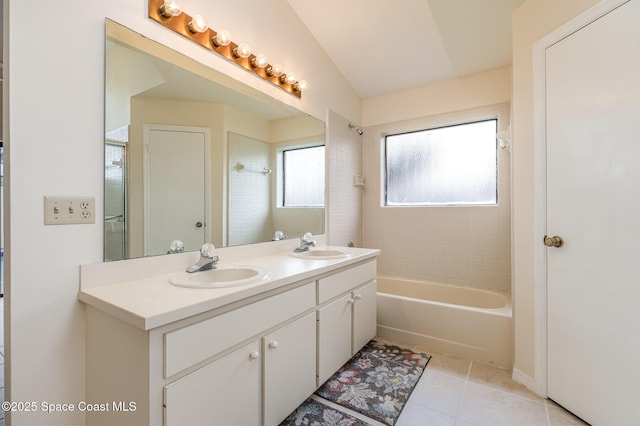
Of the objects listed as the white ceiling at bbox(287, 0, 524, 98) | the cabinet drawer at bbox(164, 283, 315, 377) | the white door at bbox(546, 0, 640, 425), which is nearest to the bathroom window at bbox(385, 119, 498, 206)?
the white ceiling at bbox(287, 0, 524, 98)

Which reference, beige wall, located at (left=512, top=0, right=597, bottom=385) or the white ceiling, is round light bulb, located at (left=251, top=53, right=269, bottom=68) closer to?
the white ceiling

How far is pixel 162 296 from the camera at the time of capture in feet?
3.55

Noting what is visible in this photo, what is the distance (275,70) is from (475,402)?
2.40 m

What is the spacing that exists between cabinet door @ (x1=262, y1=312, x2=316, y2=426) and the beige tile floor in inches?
20.4

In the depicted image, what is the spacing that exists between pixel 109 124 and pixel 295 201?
1338mm

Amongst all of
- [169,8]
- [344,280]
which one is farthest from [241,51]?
[344,280]

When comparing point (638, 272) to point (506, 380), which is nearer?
point (638, 272)

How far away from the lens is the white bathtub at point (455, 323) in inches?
80.7

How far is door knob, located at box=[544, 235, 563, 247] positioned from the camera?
5.20ft

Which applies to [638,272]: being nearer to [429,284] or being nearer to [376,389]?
[376,389]

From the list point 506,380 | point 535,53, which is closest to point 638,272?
point 506,380

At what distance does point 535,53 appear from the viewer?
1.69 metres

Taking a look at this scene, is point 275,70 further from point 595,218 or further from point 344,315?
point 595,218

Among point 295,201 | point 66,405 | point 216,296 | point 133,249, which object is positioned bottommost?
point 66,405
